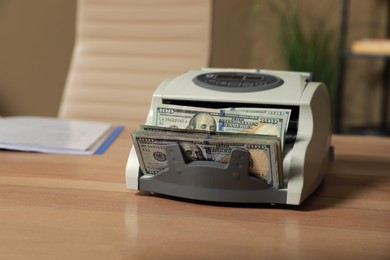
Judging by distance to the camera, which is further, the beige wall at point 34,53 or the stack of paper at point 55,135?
the beige wall at point 34,53

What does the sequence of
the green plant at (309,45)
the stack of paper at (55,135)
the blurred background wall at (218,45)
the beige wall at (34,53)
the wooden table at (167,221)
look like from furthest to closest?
the beige wall at (34,53) < the blurred background wall at (218,45) < the green plant at (309,45) < the stack of paper at (55,135) < the wooden table at (167,221)

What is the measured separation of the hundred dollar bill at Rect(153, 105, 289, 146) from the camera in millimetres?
1071

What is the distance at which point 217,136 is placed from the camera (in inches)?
40.7

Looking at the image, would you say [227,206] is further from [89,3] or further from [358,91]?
[358,91]

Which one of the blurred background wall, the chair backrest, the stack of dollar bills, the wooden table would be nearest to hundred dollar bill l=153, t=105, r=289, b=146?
the stack of dollar bills

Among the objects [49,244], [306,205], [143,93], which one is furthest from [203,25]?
[49,244]

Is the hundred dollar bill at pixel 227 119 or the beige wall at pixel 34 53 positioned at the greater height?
the hundred dollar bill at pixel 227 119

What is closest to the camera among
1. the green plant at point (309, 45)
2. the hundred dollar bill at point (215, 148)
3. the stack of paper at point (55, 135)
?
the hundred dollar bill at point (215, 148)

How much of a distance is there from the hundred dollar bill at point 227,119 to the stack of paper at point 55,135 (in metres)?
0.35

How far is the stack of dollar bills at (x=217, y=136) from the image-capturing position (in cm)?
102

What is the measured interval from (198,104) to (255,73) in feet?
0.45

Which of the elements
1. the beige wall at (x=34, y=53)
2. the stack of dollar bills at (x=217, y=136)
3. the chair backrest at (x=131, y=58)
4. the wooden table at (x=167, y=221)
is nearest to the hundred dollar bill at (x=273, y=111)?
the stack of dollar bills at (x=217, y=136)

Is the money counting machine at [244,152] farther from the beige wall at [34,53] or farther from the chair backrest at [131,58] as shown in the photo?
the beige wall at [34,53]

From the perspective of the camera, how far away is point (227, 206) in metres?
1.06
